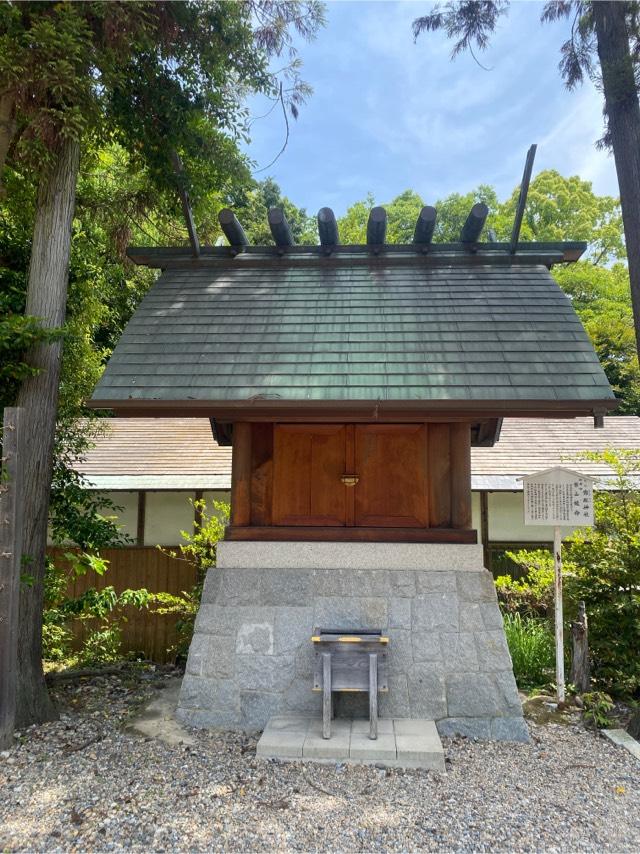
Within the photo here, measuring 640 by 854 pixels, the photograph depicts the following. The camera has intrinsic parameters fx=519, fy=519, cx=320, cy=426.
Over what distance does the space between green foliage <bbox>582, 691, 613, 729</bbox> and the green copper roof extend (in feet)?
8.71

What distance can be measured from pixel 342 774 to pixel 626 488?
13.6 feet

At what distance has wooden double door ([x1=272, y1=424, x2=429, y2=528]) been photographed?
4629mm

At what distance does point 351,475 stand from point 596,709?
287 centimetres

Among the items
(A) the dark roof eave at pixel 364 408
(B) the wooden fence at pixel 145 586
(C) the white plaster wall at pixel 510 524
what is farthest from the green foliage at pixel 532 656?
(B) the wooden fence at pixel 145 586

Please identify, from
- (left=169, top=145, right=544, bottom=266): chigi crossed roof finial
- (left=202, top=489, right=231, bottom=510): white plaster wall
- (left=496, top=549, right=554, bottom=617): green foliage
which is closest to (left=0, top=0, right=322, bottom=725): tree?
(left=169, top=145, right=544, bottom=266): chigi crossed roof finial

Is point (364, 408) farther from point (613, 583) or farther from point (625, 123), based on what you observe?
point (625, 123)

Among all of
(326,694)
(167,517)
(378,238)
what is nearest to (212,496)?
(167,517)

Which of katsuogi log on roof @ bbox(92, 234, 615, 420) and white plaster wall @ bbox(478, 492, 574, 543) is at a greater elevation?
katsuogi log on roof @ bbox(92, 234, 615, 420)

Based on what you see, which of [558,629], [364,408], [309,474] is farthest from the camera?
[558,629]

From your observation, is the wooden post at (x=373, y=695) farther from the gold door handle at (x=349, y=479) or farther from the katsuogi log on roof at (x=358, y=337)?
the katsuogi log on roof at (x=358, y=337)

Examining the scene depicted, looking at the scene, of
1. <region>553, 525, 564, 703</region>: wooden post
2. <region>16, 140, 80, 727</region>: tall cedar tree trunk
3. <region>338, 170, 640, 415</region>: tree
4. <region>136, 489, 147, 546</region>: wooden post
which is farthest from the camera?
<region>338, 170, 640, 415</region>: tree

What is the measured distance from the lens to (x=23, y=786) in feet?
10.7

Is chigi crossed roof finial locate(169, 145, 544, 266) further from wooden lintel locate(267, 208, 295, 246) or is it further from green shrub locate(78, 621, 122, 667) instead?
green shrub locate(78, 621, 122, 667)

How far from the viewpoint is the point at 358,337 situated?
4.84 m
